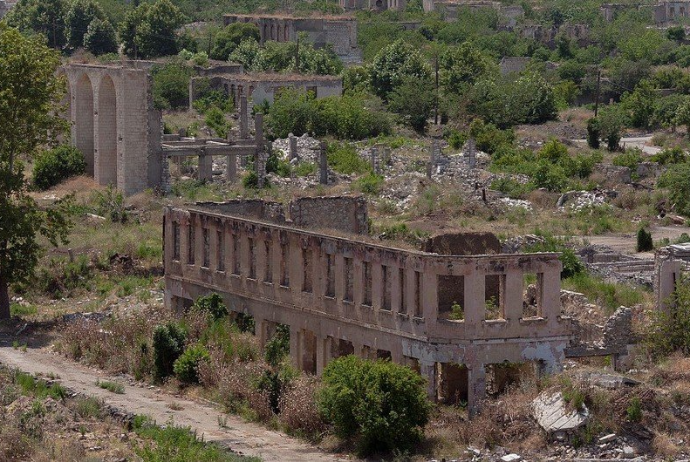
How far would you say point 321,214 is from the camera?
3853 cm

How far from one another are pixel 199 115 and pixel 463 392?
3600 centimetres

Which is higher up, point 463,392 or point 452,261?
point 452,261

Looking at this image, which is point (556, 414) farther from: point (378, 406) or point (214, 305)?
point (214, 305)

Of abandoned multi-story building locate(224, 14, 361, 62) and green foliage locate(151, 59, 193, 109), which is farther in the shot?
abandoned multi-story building locate(224, 14, 361, 62)

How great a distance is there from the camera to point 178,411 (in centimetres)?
3033

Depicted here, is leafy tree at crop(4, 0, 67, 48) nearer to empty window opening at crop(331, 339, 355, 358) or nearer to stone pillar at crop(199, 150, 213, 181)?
stone pillar at crop(199, 150, 213, 181)

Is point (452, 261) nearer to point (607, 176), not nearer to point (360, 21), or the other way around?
point (607, 176)

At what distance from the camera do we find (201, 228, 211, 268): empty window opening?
116 ft

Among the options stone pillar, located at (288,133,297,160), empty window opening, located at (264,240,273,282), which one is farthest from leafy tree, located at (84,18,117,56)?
empty window opening, located at (264,240,273,282)

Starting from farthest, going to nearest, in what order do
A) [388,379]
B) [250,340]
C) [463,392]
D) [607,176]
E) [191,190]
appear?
1. [607,176]
2. [191,190]
3. [250,340]
4. [463,392]
5. [388,379]

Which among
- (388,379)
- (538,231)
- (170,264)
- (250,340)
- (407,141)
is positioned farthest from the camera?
(407,141)

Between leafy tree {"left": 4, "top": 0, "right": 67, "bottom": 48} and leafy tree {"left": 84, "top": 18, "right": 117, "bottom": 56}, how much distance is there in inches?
113

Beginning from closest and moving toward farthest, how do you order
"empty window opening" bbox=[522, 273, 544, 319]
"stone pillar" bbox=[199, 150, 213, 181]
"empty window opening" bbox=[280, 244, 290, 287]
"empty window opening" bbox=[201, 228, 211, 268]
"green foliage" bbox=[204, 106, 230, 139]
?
"empty window opening" bbox=[522, 273, 544, 319]
"empty window opening" bbox=[280, 244, 290, 287]
"empty window opening" bbox=[201, 228, 211, 268]
"stone pillar" bbox=[199, 150, 213, 181]
"green foliage" bbox=[204, 106, 230, 139]

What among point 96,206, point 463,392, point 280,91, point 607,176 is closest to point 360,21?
point 280,91
